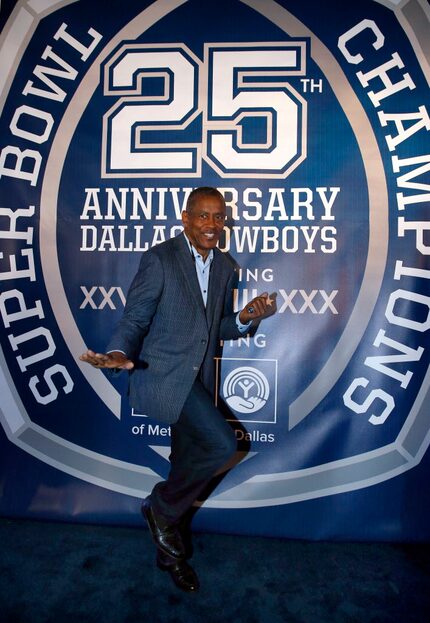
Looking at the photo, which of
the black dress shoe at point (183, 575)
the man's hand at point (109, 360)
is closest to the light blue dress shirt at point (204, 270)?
the man's hand at point (109, 360)

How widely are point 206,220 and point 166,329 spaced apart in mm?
556

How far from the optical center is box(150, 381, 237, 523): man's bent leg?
78.9 inches

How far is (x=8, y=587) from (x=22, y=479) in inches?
30.4

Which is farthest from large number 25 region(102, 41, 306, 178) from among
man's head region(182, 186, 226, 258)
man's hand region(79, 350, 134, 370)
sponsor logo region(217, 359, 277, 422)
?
man's hand region(79, 350, 134, 370)

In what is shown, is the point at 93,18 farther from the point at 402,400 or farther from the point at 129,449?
the point at 402,400

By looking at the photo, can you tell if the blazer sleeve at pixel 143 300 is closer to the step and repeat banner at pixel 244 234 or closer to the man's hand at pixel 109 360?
the man's hand at pixel 109 360

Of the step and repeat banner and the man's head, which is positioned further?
the step and repeat banner

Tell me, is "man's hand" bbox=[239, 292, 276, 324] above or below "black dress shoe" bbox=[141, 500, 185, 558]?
above

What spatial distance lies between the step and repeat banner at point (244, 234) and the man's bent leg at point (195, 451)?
53 cm

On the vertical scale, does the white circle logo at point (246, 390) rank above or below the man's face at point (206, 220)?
below

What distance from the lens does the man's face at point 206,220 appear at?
2.11 m

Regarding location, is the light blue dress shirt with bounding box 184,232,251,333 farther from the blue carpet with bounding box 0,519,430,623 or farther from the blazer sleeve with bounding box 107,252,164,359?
the blue carpet with bounding box 0,519,430,623

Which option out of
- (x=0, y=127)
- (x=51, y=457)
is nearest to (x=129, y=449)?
(x=51, y=457)

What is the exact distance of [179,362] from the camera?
203 cm
